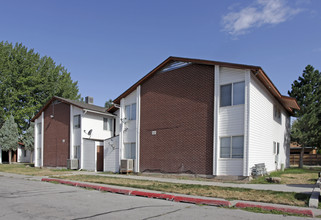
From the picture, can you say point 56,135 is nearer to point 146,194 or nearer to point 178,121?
point 178,121

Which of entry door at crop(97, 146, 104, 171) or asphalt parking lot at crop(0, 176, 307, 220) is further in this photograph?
entry door at crop(97, 146, 104, 171)

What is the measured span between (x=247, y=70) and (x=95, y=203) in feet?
33.8

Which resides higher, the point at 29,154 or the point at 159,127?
the point at 159,127

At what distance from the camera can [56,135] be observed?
91.7 ft

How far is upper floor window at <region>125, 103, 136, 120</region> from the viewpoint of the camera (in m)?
21.3

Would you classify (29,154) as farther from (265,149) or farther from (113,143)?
(265,149)

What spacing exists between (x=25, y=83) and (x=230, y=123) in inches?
1476

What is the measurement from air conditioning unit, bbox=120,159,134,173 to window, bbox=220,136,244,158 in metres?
7.02

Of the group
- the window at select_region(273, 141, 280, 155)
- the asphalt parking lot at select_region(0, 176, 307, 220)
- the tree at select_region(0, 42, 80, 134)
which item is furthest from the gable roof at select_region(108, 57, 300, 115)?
the tree at select_region(0, 42, 80, 134)

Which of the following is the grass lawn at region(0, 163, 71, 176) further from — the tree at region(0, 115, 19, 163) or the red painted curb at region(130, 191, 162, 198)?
the tree at region(0, 115, 19, 163)

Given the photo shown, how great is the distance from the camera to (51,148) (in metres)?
28.2

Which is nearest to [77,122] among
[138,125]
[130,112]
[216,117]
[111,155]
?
[111,155]

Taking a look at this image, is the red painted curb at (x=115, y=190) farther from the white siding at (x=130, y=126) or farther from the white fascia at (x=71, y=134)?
the white fascia at (x=71, y=134)

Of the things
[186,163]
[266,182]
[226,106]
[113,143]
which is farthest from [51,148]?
[266,182]
